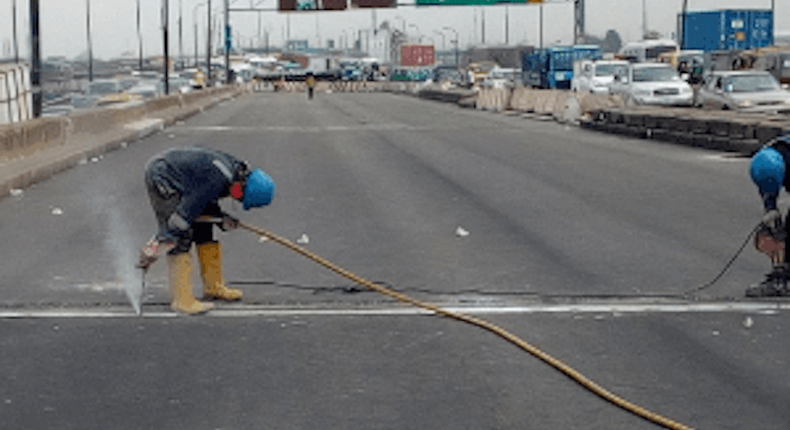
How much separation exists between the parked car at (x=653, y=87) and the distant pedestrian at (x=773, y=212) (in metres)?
32.0

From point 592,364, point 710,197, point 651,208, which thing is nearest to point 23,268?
point 592,364

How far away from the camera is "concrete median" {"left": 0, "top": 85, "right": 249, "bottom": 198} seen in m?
19.3

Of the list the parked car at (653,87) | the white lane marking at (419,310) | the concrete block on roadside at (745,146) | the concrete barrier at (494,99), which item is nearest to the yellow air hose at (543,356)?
the white lane marking at (419,310)

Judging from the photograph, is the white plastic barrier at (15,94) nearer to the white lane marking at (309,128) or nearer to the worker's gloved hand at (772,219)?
the white lane marking at (309,128)

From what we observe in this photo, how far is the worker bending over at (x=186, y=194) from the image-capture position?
27.6 ft

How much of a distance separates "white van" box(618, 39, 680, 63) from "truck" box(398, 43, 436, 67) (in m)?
60.8

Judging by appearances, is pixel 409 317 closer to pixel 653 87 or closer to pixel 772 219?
pixel 772 219

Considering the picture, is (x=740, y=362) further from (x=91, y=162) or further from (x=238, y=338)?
(x=91, y=162)

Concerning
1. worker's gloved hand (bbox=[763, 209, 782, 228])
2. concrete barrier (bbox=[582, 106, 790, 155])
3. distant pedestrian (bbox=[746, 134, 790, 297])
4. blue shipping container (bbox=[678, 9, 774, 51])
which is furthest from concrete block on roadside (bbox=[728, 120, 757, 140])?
blue shipping container (bbox=[678, 9, 774, 51])

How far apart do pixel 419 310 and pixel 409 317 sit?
26cm

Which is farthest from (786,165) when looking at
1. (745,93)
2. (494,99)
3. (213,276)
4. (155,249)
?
(494,99)

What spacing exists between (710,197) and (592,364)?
982cm

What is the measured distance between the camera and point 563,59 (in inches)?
2547

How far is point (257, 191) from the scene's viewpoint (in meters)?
8.39
